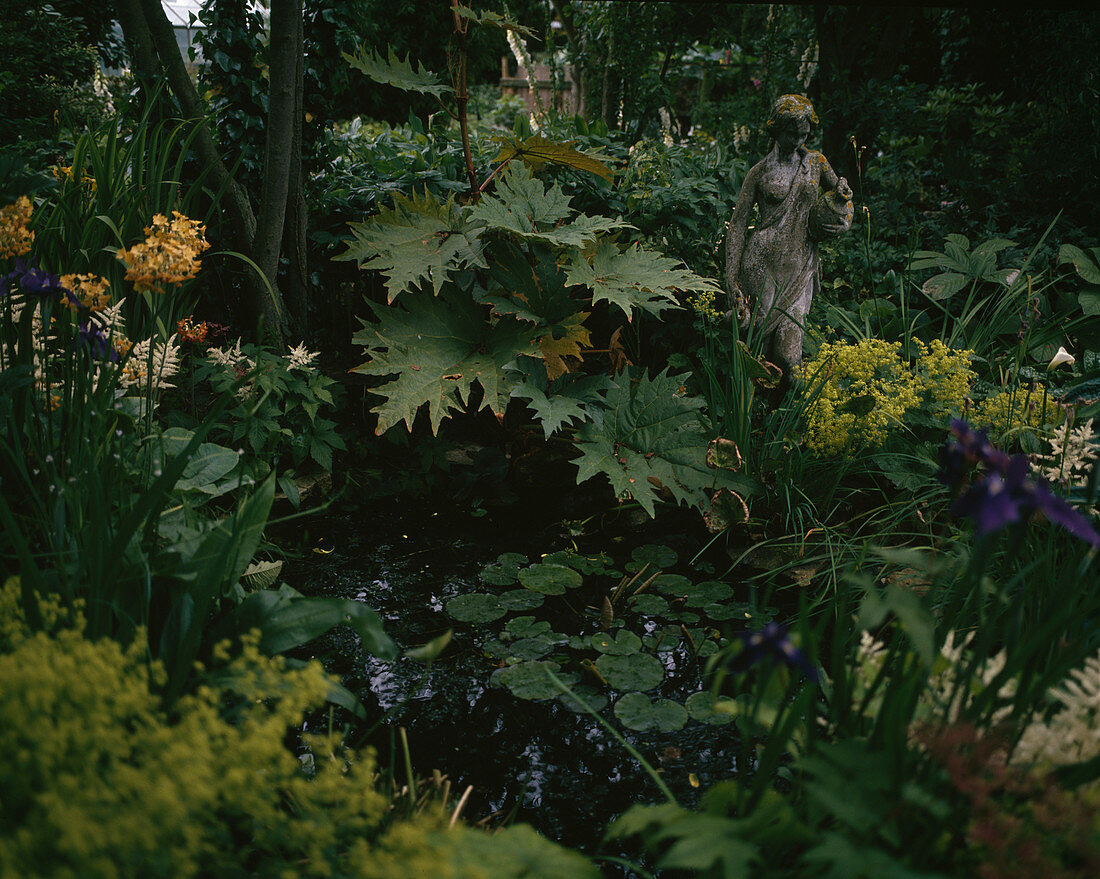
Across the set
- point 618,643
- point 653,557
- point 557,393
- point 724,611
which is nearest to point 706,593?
point 724,611

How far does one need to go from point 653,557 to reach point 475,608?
0.74m

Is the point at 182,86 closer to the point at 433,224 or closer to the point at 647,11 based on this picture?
the point at 433,224

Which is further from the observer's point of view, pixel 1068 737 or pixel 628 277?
pixel 628 277

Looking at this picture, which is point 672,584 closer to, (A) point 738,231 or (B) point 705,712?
(B) point 705,712

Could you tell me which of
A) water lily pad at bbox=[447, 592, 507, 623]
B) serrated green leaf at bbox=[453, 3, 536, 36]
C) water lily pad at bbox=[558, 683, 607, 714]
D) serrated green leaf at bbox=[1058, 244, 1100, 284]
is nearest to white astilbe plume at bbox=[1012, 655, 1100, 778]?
water lily pad at bbox=[558, 683, 607, 714]

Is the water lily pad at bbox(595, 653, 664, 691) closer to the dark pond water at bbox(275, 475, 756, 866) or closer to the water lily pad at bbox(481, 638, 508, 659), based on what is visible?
the dark pond water at bbox(275, 475, 756, 866)

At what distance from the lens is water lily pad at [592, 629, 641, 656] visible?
6.87 feet

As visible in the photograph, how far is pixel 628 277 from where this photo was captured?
274cm

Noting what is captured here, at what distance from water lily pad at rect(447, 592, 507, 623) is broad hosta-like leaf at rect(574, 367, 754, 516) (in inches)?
21.3

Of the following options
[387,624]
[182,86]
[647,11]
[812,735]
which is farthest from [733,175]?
[647,11]

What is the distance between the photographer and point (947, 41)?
6859 mm

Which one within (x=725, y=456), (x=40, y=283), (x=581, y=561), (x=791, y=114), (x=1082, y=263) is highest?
(x=791, y=114)

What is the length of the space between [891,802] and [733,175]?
3597 millimetres

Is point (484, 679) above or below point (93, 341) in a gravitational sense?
below
